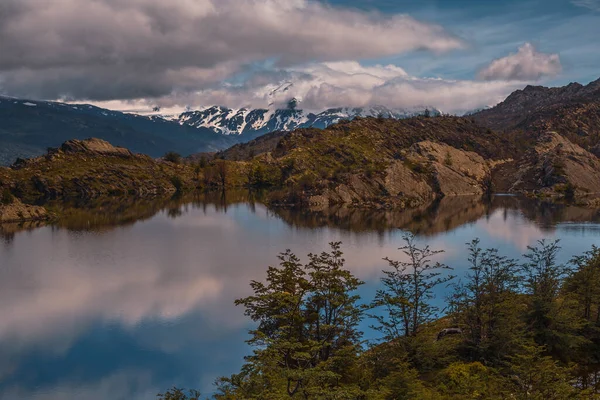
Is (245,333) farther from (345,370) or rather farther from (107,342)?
(345,370)

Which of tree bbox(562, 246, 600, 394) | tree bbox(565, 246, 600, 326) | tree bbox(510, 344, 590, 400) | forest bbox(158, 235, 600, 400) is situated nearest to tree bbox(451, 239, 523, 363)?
forest bbox(158, 235, 600, 400)

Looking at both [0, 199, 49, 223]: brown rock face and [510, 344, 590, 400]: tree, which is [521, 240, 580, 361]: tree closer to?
[510, 344, 590, 400]: tree

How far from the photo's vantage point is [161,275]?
87.8 metres

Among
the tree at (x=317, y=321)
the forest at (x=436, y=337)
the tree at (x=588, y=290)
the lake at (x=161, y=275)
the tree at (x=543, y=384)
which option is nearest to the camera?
the tree at (x=543, y=384)

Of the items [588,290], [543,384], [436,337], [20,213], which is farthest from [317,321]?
[20,213]

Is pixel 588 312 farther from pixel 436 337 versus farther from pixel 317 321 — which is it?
pixel 317 321

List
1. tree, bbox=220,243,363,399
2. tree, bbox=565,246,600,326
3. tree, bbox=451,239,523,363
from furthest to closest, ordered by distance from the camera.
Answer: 1. tree, bbox=565,246,600,326
2. tree, bbox=451,239,523,363
3. tree, bbox=220,243,363,399

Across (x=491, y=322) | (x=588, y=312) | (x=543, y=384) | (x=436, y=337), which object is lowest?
(x=436, y=337)

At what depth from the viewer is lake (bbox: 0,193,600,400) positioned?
5366 centimetres

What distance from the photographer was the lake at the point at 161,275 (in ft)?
176

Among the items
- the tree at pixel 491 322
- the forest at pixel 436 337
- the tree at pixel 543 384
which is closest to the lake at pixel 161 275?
the forest at pixel 436 337

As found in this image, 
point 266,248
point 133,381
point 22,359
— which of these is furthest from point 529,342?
point 266,248

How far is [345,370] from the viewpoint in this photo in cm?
4325

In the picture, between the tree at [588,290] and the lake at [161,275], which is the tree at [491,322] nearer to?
the tree at [588,290]
